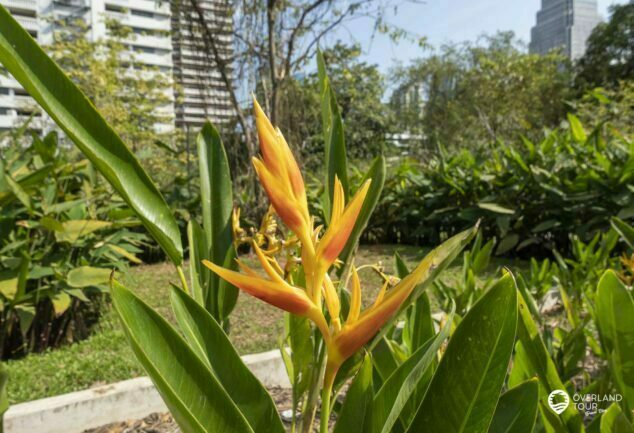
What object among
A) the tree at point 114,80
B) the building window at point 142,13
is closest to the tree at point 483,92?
the tree at point 114,80

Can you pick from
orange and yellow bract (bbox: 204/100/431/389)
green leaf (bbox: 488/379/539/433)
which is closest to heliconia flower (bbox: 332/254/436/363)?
orange and yellow bract (bbox: 204/100/431/389)

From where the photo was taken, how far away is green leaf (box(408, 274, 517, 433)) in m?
0.36

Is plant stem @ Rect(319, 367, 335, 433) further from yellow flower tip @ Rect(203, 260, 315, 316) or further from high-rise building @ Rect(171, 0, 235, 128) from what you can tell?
high-rise building @ Rect(171, 0, 235, 128)

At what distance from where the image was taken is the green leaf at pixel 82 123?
0.39 metres

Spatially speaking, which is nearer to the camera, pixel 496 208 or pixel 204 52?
pixel 496 208

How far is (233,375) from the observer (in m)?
0.42

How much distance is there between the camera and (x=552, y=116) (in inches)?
754

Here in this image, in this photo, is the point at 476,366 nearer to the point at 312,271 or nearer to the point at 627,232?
the point at 312,271

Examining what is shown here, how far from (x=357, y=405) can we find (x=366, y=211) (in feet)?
0.79

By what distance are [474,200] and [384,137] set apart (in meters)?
15.3

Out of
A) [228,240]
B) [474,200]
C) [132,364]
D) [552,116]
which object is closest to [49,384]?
[132,364]

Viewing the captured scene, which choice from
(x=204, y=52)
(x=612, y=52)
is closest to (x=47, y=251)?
(x=204, y=52)

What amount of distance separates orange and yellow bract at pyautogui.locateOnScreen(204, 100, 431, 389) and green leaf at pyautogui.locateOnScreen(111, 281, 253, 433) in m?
0.06

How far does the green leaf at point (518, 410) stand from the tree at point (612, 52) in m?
22.4
